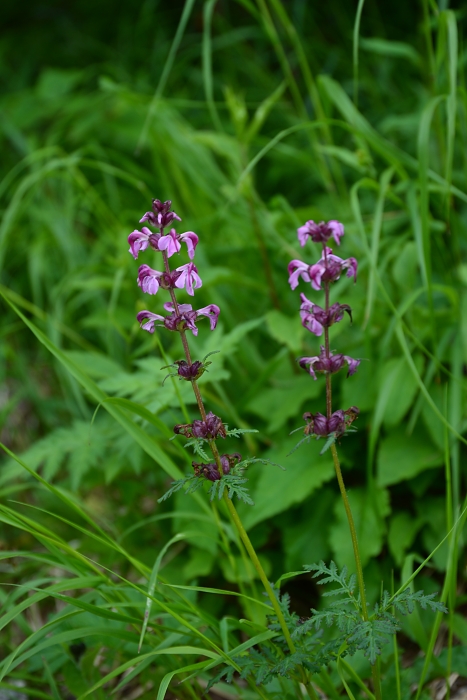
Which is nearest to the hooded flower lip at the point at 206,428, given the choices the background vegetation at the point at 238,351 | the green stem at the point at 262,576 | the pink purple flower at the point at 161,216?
the green stem at the point at 262,576

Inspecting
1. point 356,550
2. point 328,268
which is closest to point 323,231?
point 328,268

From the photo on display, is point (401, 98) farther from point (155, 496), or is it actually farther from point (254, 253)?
point (155, 496)

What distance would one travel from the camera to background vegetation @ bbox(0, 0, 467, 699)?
1.63 m

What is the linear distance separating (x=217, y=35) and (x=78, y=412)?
333cm

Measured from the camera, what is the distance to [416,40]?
379cm

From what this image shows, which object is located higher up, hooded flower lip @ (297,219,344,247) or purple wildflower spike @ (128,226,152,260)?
purple wildflower spike @ (128,226,152,260)

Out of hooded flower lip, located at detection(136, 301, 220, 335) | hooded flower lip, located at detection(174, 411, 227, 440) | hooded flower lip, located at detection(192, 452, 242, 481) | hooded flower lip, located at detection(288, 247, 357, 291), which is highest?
hooded flower lip, located at detection(288, 247, 357, 291)

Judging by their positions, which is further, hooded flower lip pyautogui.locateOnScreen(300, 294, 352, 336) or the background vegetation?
the background vegetation

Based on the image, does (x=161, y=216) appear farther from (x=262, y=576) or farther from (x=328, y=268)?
(x=262, y=576)

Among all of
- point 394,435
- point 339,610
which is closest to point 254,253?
point 394,435

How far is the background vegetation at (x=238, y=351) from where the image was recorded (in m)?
1.63

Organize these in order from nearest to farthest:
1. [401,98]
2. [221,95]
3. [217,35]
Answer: [401,98], [221,95], [217,35]

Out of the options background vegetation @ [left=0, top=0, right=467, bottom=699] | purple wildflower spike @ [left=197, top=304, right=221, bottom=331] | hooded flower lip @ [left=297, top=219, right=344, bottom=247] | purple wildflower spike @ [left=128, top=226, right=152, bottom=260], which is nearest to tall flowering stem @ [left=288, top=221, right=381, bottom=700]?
hooded flower lip @ [left=297, top=219, right=344, bottom=247]

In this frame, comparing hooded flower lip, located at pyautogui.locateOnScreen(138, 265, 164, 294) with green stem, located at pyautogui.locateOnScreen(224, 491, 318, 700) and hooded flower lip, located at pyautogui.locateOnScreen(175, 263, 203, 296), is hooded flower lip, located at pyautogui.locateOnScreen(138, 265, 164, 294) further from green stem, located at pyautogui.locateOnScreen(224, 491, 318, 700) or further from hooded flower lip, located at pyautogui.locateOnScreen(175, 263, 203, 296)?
green stem, located at pyautogui.locateOnScreen(224, 491, 318, 700)
